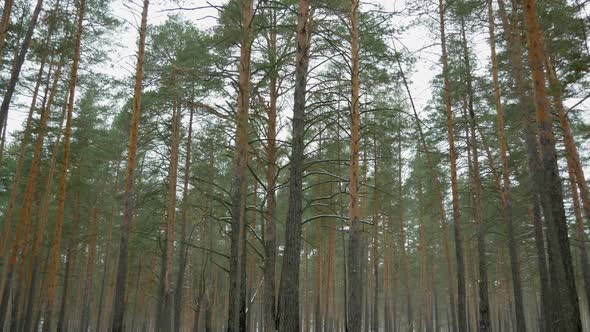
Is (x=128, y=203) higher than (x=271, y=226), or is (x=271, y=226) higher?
(x=128, y=203)

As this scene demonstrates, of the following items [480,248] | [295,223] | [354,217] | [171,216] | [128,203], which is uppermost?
[171,216]

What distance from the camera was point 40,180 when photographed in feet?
62.4

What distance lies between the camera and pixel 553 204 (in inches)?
313

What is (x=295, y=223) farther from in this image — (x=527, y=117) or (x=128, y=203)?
(x=527, y=117)

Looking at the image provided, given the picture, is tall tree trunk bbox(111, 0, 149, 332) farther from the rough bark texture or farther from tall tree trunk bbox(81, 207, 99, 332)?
tall tree trunk bbox(81, 207, 99, 332)

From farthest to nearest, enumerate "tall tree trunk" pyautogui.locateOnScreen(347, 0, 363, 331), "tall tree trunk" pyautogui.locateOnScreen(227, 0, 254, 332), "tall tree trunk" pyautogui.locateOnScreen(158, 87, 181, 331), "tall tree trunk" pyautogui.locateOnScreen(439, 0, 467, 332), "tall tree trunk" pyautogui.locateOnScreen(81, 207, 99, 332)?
"tall tree trunk" pyautogui.locateOnScreen(81, 207, 99, 332) → "tall tree trunk" pyautogui.locateOnScreen(158, 87, 181, 331) → "tall tree trunk" pyautogui.locateOnScreen(439, 0, 467, 332) → "tall tree trunk" pyautogui.locateOnScreen(347, 0, 363, 331) → "tall tree trunk" pyautogui.locateOnScreen(227, 0, 254, 332)

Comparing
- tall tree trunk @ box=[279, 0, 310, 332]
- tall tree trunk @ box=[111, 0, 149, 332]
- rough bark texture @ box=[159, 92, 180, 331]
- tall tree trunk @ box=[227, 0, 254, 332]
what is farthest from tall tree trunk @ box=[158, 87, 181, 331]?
tall tree trunk @ box=[279, 0, 310, 332]

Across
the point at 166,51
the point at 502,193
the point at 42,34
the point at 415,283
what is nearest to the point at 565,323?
the point at 502,193

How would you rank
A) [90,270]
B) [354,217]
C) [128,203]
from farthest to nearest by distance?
[90,270] < [128,203] < [354,217]

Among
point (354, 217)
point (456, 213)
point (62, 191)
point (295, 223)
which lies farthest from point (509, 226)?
point (62, 191)

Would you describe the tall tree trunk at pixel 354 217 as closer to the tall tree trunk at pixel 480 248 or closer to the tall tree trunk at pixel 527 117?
the tall tree trunk at pixel 527 117

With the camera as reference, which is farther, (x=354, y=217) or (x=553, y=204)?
(x=354, y=217)

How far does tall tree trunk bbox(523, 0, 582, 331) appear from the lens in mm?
7766

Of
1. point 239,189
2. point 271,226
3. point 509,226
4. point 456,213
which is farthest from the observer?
point 456,213
